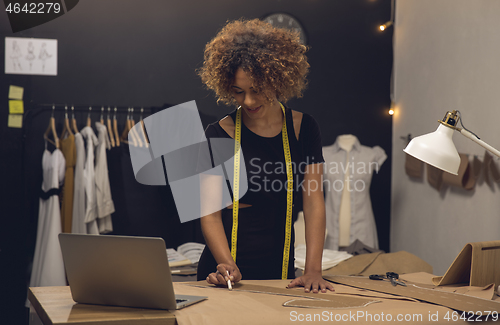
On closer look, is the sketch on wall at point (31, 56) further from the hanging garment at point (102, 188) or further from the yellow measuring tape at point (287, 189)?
the yellow measuring tape at point (287, 189)

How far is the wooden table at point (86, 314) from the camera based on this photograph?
106 centimetres

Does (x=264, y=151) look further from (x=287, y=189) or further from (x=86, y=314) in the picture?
(x=86, y=314)

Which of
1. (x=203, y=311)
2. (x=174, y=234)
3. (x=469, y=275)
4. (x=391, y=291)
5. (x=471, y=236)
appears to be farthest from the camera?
(x=174, y=234)

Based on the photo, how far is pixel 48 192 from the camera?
338 centimetres

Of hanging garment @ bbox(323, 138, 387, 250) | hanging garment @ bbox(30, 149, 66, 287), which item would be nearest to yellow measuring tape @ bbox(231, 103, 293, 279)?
hanging garment @ bbox(323, 138, 387, 250)

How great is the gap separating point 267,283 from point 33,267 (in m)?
2.52

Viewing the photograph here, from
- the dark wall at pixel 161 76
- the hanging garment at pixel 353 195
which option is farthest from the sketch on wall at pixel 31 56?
the hanging garment at pixel 353 195

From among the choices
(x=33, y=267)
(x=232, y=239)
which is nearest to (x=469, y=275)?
(x=232, y=239)

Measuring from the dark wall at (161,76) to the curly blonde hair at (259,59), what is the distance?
220 centimetres

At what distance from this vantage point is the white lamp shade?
1.39m

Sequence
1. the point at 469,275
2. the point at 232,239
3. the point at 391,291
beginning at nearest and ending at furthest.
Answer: the point at 391,291, the point at 469,275, the point at 232,239

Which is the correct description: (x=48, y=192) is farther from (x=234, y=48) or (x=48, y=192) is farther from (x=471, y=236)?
(x=471, y=236)

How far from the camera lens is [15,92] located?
3.62m

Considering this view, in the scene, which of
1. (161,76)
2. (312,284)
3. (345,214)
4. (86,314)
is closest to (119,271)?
(86,314)
